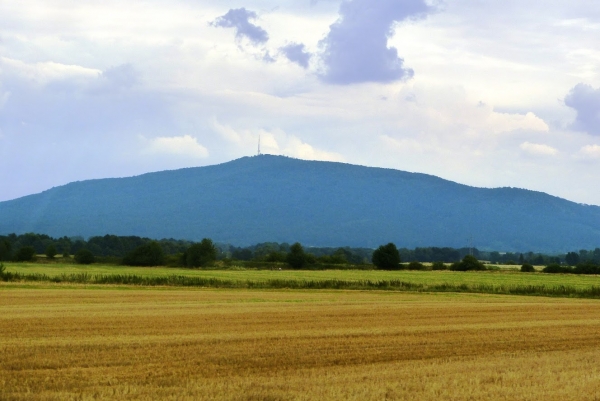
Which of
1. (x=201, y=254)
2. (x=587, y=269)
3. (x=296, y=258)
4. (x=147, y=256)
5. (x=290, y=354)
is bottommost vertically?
(x=290, y=354)

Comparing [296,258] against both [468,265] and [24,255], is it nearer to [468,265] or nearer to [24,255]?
[468,265]

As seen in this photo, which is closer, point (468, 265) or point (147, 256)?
point (468, 265)

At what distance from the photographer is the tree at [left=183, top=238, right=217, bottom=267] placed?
10312cm

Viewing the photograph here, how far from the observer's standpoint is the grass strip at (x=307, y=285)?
5912cm

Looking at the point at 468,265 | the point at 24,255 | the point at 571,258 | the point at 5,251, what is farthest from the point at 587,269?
the point at 571,258

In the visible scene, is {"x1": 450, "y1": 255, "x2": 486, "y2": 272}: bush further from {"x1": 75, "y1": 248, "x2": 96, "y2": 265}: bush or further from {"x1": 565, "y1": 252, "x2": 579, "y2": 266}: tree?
{"x1": 565, "y1": 252, "x2": 579, "y2": 266}: tree

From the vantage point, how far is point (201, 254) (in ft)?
338

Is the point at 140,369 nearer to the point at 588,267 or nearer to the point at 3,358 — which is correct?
the point at 3,358

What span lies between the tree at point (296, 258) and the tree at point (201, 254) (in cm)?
1218

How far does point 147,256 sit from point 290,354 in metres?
91.6

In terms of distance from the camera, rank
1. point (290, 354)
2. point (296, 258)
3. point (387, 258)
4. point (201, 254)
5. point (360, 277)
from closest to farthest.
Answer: point (290, 354)
point (360, 277)
point (201, 254)
point (387, 258)
point (296, 258)

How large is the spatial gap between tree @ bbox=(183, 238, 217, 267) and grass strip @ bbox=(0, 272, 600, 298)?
132 ft

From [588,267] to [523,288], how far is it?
1728 inches

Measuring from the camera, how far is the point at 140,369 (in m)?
17.0
